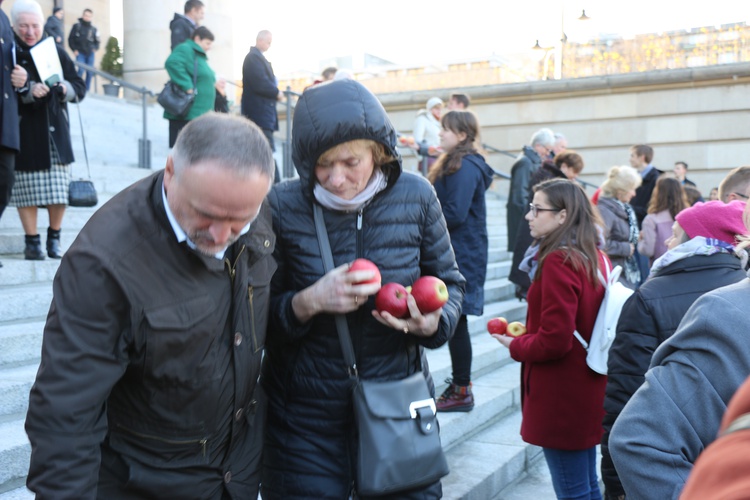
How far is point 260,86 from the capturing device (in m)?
9.73

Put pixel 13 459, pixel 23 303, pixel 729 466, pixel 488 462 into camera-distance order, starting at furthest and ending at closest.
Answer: pixel 488 462
pixel 23 303
pixel 13 459
pixel 729 466

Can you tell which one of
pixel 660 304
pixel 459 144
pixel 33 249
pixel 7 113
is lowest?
pixel 33 249

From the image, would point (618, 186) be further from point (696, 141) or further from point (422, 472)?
point (696, 141)

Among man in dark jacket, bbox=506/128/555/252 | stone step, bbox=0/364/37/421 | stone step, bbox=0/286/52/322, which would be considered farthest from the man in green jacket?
stone step, bbox=0/364/37/421

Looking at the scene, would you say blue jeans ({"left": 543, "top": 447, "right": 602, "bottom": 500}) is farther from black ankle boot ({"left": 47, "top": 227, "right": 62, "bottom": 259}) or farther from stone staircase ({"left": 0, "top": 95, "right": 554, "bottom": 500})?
black ankle boot ({"left": 47, "top": 227, "right": 62, "bottom": 259})

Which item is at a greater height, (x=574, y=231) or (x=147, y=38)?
(x=147, y=38)

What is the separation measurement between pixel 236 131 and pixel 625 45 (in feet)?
61.4

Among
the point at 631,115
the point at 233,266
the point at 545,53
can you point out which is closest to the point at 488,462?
the point at 233,266

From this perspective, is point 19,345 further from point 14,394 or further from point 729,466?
point 729,466

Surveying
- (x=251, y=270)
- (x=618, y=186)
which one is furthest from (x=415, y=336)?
(x=618, y=186)

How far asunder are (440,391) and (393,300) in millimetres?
3609

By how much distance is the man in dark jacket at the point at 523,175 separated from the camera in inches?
386

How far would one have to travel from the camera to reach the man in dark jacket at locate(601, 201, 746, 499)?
9.61 feet

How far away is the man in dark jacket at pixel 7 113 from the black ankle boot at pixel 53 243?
1.79 ft
